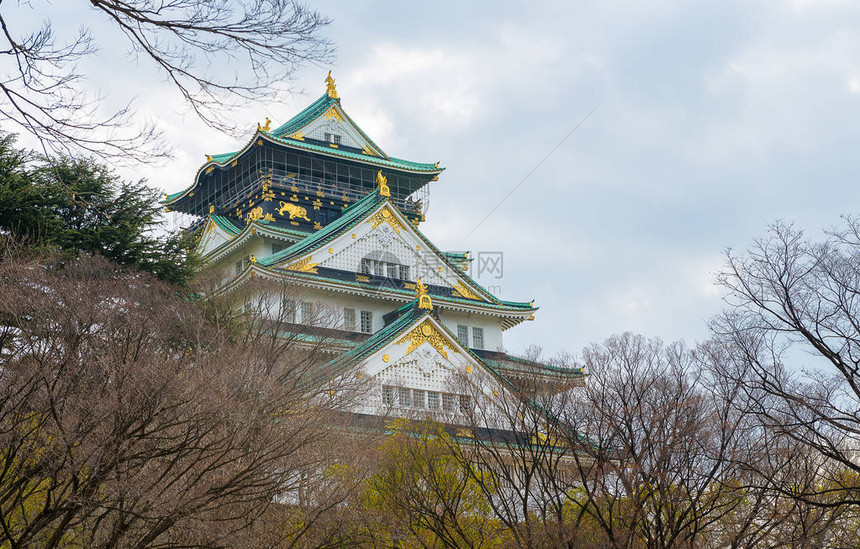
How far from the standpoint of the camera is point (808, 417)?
1939 centimetres

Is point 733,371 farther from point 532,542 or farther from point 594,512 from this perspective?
point 532,542

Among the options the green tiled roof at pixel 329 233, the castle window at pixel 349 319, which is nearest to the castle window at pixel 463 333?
the castle window at pixel 349 319

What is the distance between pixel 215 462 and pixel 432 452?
26.3 feet

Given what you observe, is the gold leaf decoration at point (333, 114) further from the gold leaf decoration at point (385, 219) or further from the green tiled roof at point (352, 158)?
the gold leaf decoration at point (385, 219)

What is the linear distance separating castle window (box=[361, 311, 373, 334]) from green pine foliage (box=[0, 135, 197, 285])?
347 inches

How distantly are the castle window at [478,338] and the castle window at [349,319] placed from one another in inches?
217

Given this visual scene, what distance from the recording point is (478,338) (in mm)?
37438

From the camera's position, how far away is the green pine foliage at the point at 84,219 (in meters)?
23.3

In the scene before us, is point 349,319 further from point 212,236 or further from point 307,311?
point 212,236

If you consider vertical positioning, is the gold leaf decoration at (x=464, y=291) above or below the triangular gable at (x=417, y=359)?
above

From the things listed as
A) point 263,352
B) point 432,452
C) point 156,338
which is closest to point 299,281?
point 263,352

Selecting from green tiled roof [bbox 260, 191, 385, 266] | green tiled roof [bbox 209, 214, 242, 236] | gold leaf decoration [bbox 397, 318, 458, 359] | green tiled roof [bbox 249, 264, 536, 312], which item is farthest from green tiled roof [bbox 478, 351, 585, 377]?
→ green tiled roof [bbox 209, 214, 242, 236]

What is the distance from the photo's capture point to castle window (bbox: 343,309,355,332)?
3324 centimetres

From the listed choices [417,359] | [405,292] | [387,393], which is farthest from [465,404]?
[405,292]
